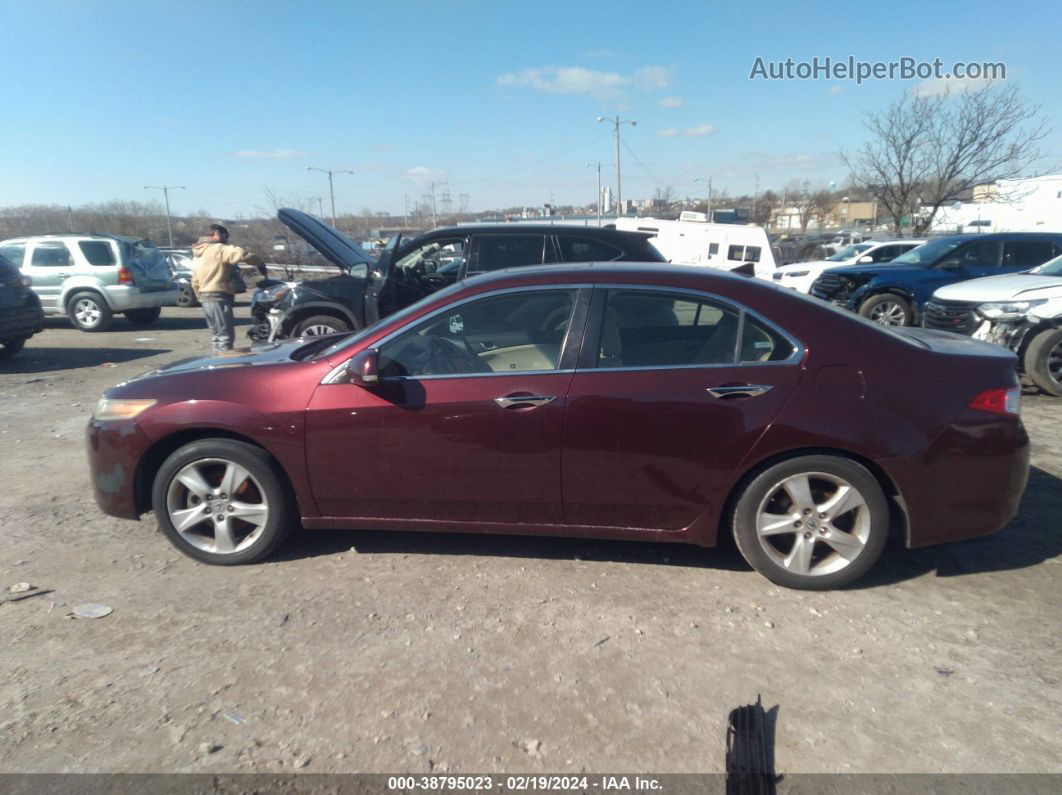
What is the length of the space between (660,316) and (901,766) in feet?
7.21

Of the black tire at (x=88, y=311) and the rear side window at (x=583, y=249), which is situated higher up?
the rear side window at (x=583, y=249)

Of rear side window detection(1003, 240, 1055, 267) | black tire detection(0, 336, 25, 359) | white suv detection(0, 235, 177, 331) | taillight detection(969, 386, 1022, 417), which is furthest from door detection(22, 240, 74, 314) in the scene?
rear side window detection(1003, 240, 1055, 267)

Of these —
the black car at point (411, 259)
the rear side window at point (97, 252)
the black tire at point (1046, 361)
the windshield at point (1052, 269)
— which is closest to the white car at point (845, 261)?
the windshield at point (1052, 269)

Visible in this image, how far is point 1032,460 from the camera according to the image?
18.2 ft

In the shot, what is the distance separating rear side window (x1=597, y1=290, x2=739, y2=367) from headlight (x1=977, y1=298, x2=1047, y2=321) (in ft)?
19.4

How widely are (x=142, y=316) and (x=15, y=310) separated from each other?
16.4 ft

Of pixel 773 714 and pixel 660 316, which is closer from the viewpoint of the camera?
pixel 773 714

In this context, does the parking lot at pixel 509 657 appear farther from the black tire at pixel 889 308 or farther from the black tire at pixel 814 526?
the black tire at pixel 889 308

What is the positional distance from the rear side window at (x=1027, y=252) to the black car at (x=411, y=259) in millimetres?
7376

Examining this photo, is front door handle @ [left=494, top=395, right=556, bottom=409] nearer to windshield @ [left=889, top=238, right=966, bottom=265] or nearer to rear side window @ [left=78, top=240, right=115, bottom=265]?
windshield @ [left=889, top=238, right=966, bottom=265]

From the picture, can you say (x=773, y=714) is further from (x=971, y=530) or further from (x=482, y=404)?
(x=482, y=404)

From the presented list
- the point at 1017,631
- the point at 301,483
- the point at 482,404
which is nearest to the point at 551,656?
the point at 482,404

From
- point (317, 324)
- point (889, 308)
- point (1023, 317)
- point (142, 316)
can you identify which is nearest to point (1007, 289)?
point (1023, 317)

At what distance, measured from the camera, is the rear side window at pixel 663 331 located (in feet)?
12.1
